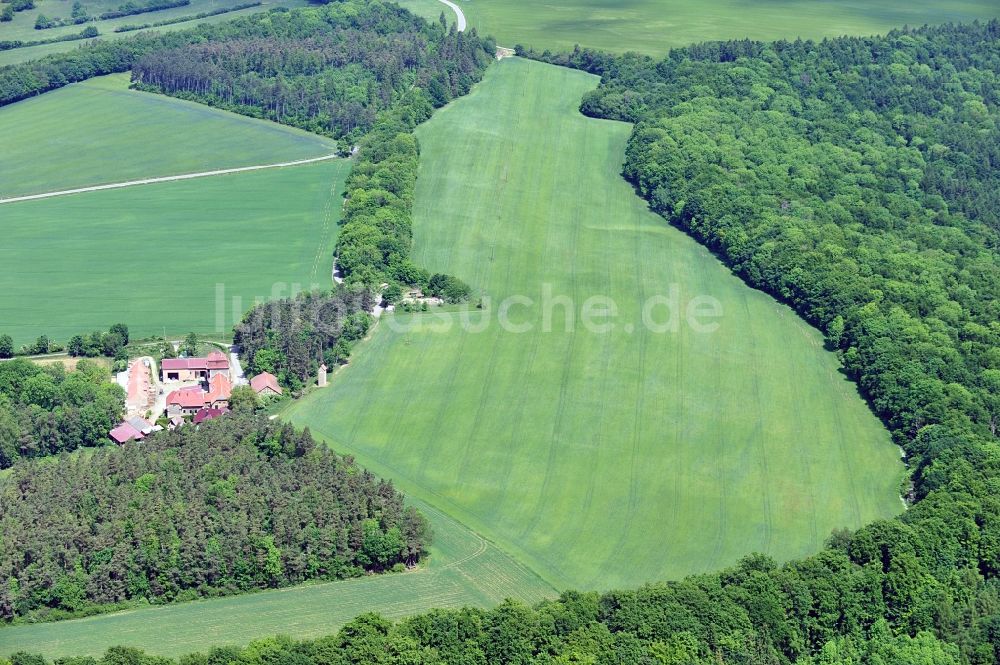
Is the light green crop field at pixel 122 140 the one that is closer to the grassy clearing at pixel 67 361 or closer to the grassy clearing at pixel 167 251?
the grassy clearing at pixel 167 251

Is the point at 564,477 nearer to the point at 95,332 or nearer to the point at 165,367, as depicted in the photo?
the point at 165,367

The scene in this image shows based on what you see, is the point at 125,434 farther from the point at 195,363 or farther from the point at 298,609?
the point at 298,609

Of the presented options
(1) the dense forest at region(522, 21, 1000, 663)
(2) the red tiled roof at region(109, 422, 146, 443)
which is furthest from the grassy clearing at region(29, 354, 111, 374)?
(1) the dense forest at region(522, 21, 1000, 663)

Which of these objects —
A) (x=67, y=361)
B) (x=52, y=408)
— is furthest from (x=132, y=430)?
(x=67, y=361)

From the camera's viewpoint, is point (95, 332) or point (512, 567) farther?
point (95, 332)

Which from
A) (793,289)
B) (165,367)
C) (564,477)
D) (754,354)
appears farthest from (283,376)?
(793,289)

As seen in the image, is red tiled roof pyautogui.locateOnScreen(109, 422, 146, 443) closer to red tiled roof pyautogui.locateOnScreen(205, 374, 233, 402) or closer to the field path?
red tiled roof pyautogui.locateOnScreen(205, 374, 233, 402)

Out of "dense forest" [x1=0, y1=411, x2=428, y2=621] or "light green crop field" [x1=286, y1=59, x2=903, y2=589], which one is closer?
"dense forest" [x1=0, y1=411, x2=428, y2=621]
